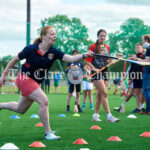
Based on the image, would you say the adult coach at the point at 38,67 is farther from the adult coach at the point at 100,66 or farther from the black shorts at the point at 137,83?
the black shorts at the point at 137,83

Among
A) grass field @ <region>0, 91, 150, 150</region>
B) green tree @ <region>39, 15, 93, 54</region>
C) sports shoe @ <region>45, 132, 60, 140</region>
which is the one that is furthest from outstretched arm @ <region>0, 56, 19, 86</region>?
green tree @ <region>39, 15, 93, 54</region>

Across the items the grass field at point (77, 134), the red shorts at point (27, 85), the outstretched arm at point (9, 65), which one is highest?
the outstretched arm at point (9, 65)

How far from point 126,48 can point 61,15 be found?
43976 millimetres

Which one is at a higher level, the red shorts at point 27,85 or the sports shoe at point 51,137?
the red shorts at point 27,85

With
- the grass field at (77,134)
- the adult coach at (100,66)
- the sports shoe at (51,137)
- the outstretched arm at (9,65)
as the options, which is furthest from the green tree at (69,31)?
the sports shoe at (51,137)

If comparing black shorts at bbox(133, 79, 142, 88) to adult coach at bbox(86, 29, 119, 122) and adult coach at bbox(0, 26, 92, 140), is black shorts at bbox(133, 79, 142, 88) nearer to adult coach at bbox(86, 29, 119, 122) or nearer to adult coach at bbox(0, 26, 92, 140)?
adult coach at bbox(86, 29, 119, 122)

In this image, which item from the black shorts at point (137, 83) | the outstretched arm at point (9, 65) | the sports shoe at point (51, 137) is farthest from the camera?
the black shorts at point (137, 83)

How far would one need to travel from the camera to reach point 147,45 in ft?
31.5

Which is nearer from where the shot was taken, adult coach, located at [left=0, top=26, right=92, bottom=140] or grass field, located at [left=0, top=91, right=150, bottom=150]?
grass field, located at [left=0, top=91, right=150, bottom=150]

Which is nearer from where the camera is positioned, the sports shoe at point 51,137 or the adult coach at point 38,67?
the sports shoe at point 51,137

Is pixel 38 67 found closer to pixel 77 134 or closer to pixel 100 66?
pixel 77 134

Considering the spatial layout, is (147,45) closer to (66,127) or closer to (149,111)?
(149,111)

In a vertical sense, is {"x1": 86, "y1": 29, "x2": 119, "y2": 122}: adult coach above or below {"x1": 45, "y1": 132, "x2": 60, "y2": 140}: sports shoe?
above

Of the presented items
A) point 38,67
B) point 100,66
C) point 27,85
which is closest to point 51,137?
point 27,85
